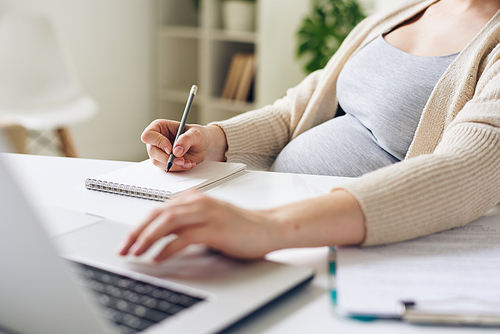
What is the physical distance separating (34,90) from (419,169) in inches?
106

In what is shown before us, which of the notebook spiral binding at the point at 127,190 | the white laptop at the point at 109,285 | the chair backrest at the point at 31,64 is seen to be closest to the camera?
the white laptop at the point at 109,285

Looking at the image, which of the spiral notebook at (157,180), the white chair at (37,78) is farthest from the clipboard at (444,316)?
the white chair at (37,78)

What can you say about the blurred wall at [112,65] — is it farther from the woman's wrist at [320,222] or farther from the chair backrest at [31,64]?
the woman's wrist at [320,222]

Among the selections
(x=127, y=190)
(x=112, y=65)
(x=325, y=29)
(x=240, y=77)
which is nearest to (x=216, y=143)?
(x=127, y=190)

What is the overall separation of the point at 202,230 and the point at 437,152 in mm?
384

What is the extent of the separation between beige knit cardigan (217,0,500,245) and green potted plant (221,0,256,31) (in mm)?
2140

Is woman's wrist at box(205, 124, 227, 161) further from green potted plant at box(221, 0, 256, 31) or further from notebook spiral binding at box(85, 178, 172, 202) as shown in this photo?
green potted plant at box(221, 0, 256, 31)

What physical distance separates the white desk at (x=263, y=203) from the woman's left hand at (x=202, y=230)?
0.21ft

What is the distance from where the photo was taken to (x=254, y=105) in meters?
3.32

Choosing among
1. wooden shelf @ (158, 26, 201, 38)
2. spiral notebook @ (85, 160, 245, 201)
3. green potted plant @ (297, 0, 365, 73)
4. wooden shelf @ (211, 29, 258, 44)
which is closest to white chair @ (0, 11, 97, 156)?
wooden shelf @ (158, 26, 201, 38)

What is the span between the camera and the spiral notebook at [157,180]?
31.4 inches

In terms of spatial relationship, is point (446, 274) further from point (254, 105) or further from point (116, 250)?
point (254, 105)

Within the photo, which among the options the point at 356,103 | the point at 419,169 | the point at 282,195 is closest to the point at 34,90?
the point at 356,103

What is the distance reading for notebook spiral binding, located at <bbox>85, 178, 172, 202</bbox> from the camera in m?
0.79
